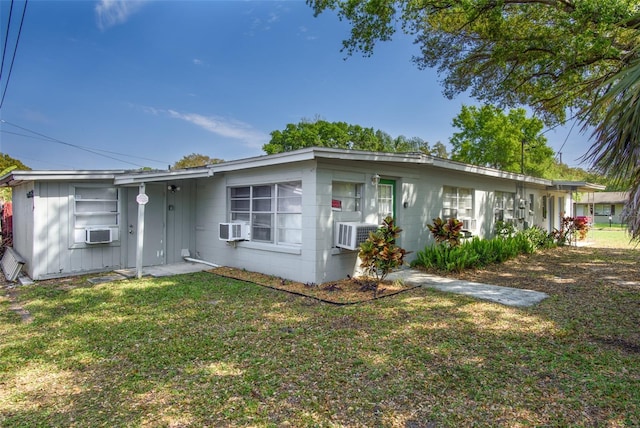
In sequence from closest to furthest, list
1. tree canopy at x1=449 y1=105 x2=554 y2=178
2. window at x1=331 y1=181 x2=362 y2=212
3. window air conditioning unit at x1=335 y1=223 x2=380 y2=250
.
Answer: window air conditioning unit at x1=335 y1=223 x2=380 y2=250
window at x1=331 y1=181 x2=362 y2=212
tree canopy at x1=449 y1=105 x2=554 y2=178

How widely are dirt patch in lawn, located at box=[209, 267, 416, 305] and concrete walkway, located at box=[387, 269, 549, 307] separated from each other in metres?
0.59

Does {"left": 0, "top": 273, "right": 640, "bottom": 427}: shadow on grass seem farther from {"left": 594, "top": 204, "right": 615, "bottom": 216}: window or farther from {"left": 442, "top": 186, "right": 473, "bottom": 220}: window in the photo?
{"left": 594, "top": 204, "right": 615, "bottom": 216}: window

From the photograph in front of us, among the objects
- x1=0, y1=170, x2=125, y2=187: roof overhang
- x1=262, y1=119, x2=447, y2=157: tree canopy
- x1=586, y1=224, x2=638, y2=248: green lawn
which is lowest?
x1=586, y1=224, x2=638, y2=248: green lawn

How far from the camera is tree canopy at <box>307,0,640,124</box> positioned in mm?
7457

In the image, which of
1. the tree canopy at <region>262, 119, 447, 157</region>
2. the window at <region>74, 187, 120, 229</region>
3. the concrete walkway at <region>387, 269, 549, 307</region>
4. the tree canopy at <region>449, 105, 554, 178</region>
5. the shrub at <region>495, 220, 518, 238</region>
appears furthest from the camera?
the tree canopy at <region>262, 119, 447, 157</region>

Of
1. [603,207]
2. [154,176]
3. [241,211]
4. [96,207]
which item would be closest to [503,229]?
[241,211]

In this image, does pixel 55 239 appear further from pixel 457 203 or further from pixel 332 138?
pixel 332 138

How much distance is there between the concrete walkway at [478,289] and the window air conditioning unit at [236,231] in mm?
3646

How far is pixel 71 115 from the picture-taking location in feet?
77.9

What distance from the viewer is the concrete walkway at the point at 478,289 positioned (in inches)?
239

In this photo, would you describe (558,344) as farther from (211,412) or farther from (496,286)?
(211,412)

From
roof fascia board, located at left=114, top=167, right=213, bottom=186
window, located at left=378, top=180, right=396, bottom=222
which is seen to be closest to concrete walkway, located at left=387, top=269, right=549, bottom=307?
window, located at left=378, top=180, right=396, bottom=222

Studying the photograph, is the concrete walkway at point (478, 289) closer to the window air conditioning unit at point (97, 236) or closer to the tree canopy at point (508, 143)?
the window air conditioning unit at point (97, 236)

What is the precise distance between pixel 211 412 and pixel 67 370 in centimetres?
189
